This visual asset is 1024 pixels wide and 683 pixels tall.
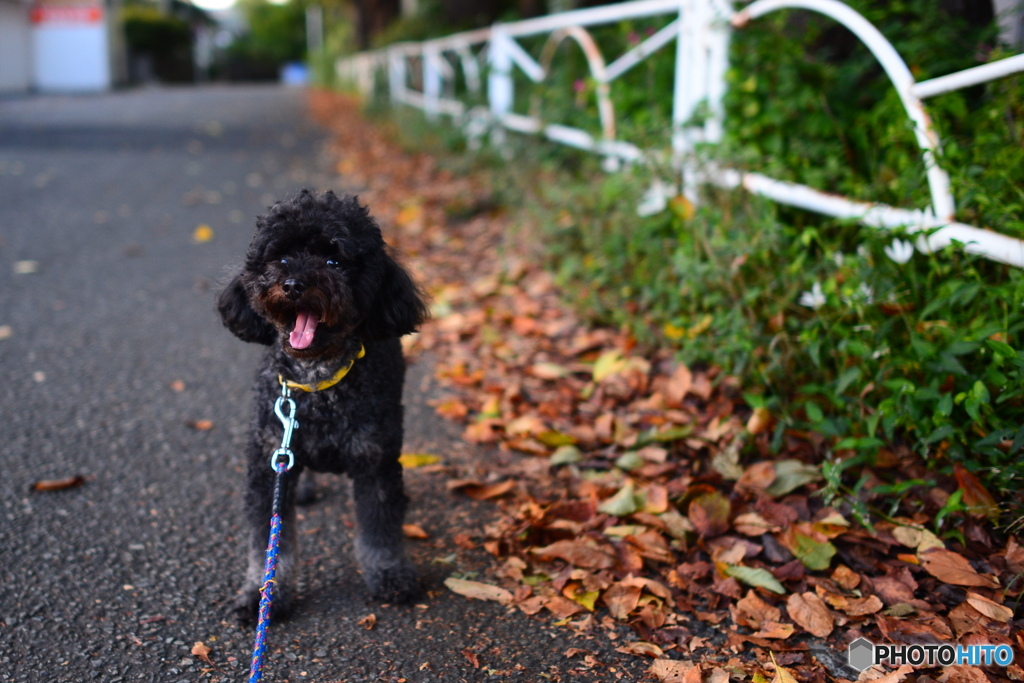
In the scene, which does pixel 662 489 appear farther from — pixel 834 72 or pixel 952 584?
pixel 834 72

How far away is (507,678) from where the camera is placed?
2295mm

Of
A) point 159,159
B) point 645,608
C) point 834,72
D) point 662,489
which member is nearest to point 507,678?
point 645,608

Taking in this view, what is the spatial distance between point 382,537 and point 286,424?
0.52m

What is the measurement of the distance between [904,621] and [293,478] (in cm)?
198

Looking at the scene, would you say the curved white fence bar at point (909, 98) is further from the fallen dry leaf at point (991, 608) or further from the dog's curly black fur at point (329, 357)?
the dog's curly black fur at point (329, 357)

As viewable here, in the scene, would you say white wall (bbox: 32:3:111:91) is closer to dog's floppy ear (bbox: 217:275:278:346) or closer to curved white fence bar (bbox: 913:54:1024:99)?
dog's floppy ear (bbox: 217:275:278:346)

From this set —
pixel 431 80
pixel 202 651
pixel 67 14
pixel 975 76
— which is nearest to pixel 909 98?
pixel 975 76

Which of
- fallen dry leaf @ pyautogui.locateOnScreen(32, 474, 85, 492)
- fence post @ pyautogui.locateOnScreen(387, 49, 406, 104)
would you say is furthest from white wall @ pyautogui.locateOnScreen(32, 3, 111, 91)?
fallen dry leaf @ pyautogui.locateOnScreen(32, 474, 85, 492)

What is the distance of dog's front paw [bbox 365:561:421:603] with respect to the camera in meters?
2.64

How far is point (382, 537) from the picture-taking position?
266 cm

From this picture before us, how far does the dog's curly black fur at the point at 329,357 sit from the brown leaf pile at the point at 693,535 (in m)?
0.45

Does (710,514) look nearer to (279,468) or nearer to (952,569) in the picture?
(952,569)

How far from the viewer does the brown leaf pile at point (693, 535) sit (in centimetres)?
242

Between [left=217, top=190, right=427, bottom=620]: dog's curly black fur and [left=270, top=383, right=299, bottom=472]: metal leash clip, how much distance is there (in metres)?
0.04
